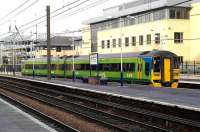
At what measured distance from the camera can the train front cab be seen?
3853 centimetres

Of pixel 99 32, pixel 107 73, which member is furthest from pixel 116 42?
pixel 107 73

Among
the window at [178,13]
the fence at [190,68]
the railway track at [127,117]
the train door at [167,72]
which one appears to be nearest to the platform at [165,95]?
the railway track at [127,117]

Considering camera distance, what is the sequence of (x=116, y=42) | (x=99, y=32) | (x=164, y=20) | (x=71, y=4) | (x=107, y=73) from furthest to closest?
(x=99, y=32) → (x=116, y=42) → (x=164, y=20) → (x=107, y=73) → (x=71, y=4)

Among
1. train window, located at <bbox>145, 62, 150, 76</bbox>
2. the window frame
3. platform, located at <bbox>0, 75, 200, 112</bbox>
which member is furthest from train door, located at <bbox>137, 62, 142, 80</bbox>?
the window frame

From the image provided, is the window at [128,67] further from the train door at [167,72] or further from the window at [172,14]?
the window at [172,14]

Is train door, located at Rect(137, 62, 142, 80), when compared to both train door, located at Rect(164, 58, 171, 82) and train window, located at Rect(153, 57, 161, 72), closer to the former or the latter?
train window, located at Rect(153, 57, 161, 72)

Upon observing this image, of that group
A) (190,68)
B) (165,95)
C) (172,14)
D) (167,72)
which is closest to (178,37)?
(172,14)

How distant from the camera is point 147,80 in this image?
128 ft

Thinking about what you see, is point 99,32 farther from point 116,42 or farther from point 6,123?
point 6,123

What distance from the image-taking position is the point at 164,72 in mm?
38875

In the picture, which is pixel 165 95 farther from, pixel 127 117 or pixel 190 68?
pixel 190 68

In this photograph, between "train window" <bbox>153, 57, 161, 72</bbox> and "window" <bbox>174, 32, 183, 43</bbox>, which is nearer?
"train window" <bbox>153, 57, 161, 72</bbox>

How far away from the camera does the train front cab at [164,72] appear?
3853 cm

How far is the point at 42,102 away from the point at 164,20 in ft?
179
